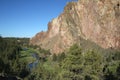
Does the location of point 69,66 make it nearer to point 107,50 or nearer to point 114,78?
point 114,78

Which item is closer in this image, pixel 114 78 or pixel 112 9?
pixel 114 78

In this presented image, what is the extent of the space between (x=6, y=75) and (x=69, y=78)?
29.3 m

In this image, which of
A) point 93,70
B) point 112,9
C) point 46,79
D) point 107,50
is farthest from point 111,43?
point 93,70

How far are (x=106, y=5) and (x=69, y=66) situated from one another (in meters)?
170

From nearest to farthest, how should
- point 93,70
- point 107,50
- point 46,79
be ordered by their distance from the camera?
1. point 93,70
2. point 46,79
3. point 107,50

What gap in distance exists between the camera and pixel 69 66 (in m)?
37.6

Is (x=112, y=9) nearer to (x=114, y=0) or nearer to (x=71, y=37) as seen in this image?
(x=114, y=0)

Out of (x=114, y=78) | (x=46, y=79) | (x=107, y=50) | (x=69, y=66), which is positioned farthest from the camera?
(x=107, y=50)

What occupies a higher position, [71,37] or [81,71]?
[71,37]

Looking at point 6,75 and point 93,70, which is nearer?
point 93,70

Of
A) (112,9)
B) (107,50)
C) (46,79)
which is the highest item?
(112,9)

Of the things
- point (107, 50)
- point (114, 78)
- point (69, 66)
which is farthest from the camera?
point (107, 50)

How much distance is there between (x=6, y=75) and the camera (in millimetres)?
62031

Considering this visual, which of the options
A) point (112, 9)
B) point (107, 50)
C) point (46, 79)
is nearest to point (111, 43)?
point (107, 50)
